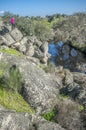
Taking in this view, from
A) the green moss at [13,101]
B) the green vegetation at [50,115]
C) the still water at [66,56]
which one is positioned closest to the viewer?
the green vegetation at [50,115]

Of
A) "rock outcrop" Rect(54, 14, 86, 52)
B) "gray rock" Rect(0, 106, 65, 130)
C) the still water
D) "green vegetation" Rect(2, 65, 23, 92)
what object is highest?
"green vegetation" Rect(2, 65, 23, 92)

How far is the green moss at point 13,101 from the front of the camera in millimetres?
20219

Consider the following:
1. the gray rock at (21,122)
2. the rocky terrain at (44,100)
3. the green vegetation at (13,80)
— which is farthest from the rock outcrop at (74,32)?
the gray rock at (21,122)

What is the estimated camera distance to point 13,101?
68.0 feet

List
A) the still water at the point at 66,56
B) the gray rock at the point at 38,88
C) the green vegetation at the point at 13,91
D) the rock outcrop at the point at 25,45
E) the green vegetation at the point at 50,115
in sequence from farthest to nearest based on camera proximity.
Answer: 1. the still water at the point at 66,56
2. the rock outcrop at the point at 25,45
3. the gray rock at the point at 38,88
4. the green vegetation at the point at 13,91
5. the green vegetation at the point at 50,115

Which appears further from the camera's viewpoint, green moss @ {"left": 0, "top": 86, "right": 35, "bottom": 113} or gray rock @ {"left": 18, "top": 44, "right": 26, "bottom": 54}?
gray rock @ {"left": 18, "top": 44, "right": 26, "bottom": 54}

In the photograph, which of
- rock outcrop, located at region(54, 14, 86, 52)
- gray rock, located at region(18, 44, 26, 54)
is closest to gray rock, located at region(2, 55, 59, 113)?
gray rock, located at region(18, 44, 26, 54)

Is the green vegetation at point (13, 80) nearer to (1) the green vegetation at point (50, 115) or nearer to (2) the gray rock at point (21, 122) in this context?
(1) the green vegetation at point (50, 115)

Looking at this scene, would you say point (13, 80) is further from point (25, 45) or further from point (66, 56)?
point (66, 56)

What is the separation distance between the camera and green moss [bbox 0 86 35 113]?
20.2 meters

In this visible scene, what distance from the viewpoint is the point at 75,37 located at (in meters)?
62.3

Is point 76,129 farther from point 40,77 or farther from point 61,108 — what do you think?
point 40,77

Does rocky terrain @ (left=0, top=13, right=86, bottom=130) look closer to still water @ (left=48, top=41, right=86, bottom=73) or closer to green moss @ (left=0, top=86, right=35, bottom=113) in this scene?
green moss @ (left=0, top=86, right=35, bottom=113)

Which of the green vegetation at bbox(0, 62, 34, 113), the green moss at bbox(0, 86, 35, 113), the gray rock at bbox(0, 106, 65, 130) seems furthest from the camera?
the green vegetation at bbox(0, 62, 34, 113)
